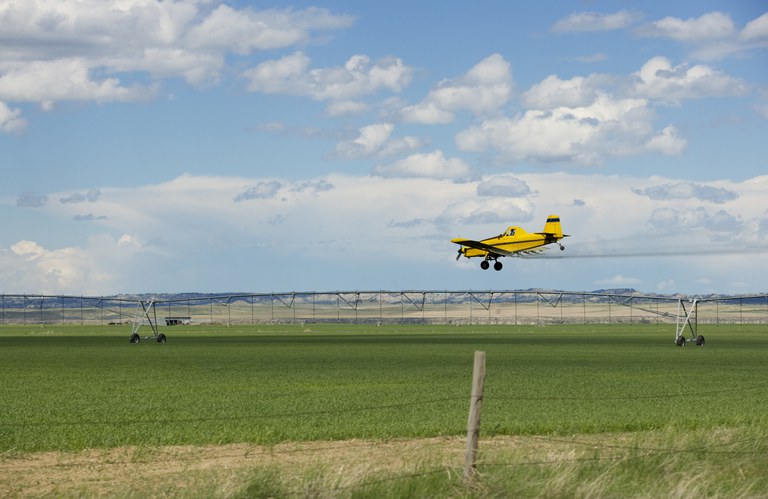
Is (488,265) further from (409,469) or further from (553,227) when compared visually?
(409,469)

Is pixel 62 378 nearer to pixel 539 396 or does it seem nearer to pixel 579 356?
pixel 539 396

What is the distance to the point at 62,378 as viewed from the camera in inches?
1909

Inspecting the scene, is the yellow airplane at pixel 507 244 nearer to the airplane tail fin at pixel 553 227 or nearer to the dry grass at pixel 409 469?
the airplane tail fin at pixel 553 227

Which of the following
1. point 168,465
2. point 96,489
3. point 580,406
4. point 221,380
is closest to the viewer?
point 96,489

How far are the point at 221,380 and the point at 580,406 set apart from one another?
17.8m

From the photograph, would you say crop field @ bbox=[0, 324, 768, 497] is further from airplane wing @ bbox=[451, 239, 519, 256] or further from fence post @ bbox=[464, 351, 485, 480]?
airplane wing @ bbox=[451, 239, 519, 256]

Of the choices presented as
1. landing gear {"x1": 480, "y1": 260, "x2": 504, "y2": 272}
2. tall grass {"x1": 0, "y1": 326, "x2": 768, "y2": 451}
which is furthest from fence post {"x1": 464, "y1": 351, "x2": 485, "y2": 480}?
landing gear {"x1": 480, "y1": 260, "x2": 504, "y2": 272}

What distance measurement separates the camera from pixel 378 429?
27.1 m

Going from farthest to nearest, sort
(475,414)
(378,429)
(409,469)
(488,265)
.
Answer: (488,265)
(378,429)
(409,469)
(475,414)

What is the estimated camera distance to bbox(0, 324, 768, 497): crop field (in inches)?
662

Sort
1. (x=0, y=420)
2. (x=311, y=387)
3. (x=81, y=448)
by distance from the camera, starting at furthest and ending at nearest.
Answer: (x=311, y=387) < (x=0, y=420) < (x=81, y=448)

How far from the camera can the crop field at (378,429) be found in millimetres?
16812

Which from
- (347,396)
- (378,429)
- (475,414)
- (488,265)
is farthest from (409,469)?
(488,265)

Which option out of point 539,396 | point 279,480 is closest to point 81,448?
point 279,480
